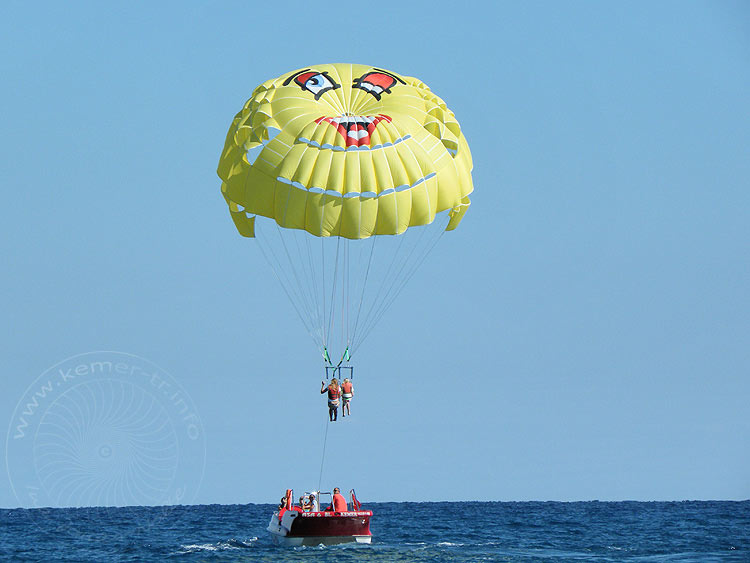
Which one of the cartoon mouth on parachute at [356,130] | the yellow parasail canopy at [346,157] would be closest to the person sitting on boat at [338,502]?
the yellow parasail canopy at [346,157]

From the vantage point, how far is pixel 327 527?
1309 inches

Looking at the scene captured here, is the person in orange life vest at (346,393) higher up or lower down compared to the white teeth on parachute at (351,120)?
lower down

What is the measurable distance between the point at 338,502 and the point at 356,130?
11735 mm

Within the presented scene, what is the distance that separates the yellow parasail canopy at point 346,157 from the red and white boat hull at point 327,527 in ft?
30.5

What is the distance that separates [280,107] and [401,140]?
3221 mm

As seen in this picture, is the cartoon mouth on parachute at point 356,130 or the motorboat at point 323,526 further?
the motorboat at point 323,526

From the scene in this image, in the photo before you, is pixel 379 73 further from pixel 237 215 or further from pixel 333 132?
pixel 237 215

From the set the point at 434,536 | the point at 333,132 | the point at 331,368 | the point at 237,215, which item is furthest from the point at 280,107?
the point at 434,536

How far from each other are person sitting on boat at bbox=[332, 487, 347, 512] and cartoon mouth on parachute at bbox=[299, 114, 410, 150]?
11.3m

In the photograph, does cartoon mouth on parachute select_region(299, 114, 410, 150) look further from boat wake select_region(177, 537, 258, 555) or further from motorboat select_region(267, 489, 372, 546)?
boat wake select_region(177, 537, 258, 555)

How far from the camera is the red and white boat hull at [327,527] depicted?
3325cm

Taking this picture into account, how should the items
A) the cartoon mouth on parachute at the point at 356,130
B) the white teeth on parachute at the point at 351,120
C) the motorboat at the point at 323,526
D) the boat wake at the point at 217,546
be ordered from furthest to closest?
1. the boat wake at the point at 217,546
2. the motorboat at the point at 323,526
3. the white teeth on parachute at the point at 351,120
4. the cartoon mouth on parachute at the point at 356,130

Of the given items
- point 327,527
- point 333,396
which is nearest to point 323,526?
point 327,527

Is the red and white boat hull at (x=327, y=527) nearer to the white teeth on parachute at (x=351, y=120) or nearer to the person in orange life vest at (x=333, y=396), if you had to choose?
the person in orange life vest at (x=333, y=396)
